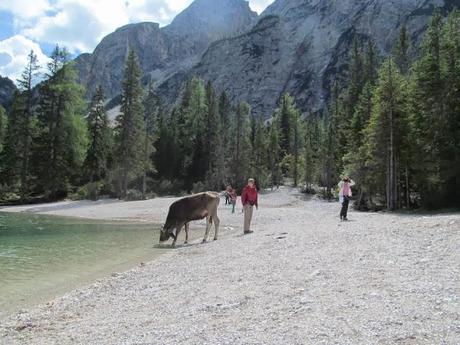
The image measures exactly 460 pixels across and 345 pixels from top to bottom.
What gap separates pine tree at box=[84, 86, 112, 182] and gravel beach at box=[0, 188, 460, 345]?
181ft

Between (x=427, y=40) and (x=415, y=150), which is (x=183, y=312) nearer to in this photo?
(x=415, y=150)

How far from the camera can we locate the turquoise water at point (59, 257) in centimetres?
1291

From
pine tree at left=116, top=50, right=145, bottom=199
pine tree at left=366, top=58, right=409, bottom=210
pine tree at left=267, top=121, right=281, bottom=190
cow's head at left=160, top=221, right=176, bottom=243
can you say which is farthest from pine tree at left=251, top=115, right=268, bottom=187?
cow's head at left=160, top=221, right=176, bottom=243

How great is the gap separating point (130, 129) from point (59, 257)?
44718 mm

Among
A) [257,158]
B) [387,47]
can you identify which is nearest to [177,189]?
[257,158]

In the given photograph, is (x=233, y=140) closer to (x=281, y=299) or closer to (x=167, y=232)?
(x=167, y=232)

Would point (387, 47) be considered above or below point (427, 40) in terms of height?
above

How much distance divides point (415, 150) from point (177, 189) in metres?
39.3

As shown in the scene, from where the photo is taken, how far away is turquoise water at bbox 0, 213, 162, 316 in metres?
12.9

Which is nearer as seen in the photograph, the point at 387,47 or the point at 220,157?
the point at 220,157

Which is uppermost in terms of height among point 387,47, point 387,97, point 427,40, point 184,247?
point 387,47

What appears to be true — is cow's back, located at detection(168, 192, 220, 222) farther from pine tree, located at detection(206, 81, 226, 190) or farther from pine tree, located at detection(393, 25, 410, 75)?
pine tree, located at detection(393, 25, 410, 75)

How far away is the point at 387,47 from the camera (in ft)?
590

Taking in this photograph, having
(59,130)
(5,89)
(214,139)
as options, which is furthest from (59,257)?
(5,89)
